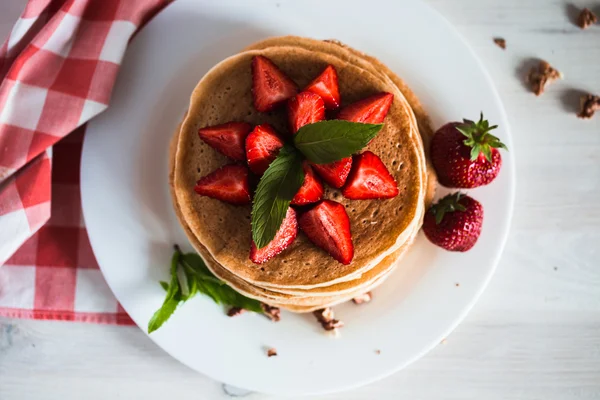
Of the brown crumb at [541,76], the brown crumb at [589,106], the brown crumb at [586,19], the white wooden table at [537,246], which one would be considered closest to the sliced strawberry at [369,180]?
the white wooden table at [537,246]

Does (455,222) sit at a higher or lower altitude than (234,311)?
higher

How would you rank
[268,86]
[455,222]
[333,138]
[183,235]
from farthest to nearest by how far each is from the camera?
[183,235] < [455,222] < [268,86] < [333,138]

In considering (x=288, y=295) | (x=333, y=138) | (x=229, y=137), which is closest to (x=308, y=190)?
(x=333, y=138)

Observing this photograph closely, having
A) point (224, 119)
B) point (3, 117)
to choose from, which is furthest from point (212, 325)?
point (3, 117)

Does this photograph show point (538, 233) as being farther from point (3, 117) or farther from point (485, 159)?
point (3, 117)

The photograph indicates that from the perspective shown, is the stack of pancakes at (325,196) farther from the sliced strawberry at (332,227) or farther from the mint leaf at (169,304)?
the mint leaf at (169,304)

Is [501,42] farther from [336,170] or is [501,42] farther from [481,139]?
[336,170]

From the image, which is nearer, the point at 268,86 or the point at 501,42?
the point at 268,86
